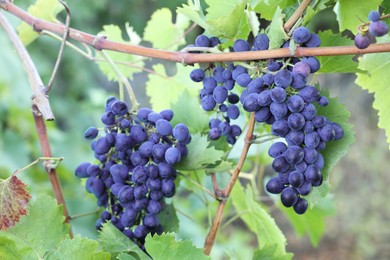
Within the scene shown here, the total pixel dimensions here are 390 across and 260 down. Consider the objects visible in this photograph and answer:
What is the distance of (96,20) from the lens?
4.90 metres

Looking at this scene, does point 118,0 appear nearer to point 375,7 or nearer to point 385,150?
point 385,150

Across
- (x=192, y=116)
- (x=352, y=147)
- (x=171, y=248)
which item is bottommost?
(x=352, y=147)

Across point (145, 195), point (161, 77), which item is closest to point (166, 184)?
point (145, 195)

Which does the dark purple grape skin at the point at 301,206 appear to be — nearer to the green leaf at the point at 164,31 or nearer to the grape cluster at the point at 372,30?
the grape cluster at the point at 372,30

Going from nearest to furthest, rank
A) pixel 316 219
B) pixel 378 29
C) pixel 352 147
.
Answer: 1. pixel 378 29
2. pixel 316 219
3. pixel 352 147

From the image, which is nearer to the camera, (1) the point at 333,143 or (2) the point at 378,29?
(2) the point at 378,29

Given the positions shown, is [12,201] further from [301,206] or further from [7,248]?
[301,206]

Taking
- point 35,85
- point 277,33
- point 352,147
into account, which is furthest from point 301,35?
point 352,147

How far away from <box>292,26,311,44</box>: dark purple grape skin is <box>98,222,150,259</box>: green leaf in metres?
0.28

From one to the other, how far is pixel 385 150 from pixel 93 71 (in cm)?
236

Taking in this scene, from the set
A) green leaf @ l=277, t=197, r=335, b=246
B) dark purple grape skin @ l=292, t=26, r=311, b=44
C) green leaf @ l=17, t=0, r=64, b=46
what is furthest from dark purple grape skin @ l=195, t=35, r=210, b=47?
green leaf @ l=277, t=197, r=335, b=246

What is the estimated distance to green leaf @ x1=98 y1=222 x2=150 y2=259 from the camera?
61cm

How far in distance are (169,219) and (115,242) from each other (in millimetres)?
114

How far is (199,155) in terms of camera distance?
67cm
